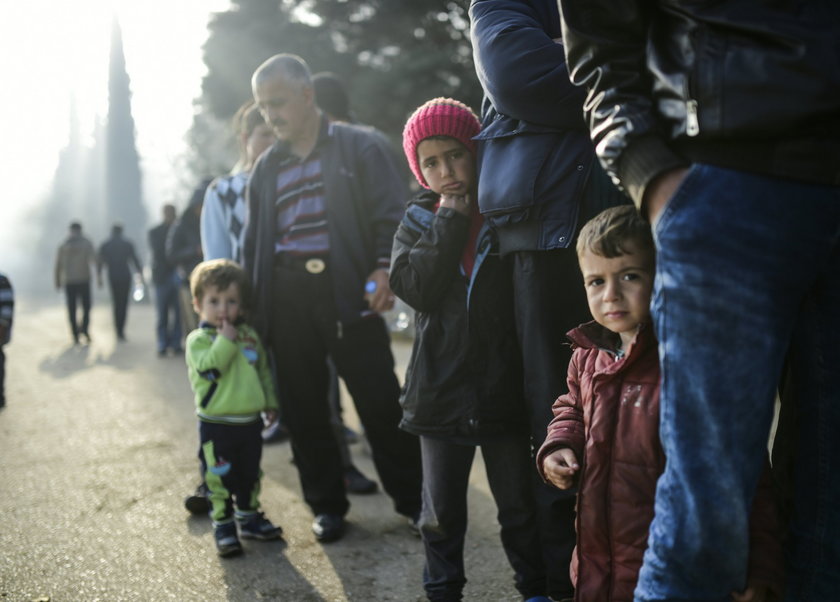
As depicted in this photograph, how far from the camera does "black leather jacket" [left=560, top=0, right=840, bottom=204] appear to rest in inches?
57.9

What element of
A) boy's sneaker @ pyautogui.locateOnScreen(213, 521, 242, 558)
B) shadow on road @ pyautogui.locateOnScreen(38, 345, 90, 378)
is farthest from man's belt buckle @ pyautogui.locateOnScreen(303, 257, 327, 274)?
shadow on road @ pyautogui.locateOnScreen(38, 345, 90, 378)

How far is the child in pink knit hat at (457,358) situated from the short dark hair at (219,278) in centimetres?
131

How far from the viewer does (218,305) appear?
3732 millimetres

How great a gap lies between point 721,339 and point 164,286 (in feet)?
35.2

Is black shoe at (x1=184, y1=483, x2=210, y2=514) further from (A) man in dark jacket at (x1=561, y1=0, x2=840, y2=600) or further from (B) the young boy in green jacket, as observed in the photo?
(A) man in dark jacket at (x1=561, y1=0, x2=840, y2=600)

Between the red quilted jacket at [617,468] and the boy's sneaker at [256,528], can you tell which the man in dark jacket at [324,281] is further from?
the red quilted jacket at [617,468]

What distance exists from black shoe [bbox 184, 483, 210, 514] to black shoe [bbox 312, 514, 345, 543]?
691 millimetres

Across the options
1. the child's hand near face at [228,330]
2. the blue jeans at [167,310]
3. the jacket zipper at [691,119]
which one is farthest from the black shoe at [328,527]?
the blue jeans at [167,310]

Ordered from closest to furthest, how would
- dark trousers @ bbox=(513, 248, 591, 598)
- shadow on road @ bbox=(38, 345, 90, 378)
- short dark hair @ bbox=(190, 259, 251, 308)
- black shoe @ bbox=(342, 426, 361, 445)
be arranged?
1. dark trousers @ bbox=(513, 248, 591, 598)
2. short dark hair @ bbox=(190, 259, 251, 308)
3. black shoe @ bbox=(342, 426, 361, 445)
4. shadow on road @ bbox=(38, 345, 90, 378)

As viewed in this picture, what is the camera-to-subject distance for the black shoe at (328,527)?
3678mm

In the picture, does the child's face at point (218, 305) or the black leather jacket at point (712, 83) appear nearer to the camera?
the black leather jacket at point (712, 83)

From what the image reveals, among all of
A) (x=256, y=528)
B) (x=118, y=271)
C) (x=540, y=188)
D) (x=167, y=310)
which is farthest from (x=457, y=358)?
(x=118, y=271)

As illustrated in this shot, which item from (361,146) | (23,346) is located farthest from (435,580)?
(23,346)

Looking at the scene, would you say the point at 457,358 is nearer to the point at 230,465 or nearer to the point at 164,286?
the point at 230,465
